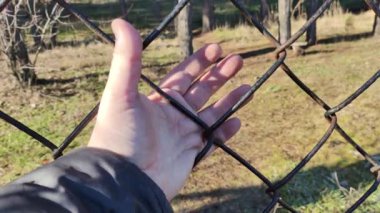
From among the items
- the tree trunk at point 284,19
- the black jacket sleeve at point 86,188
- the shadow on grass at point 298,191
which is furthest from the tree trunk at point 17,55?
the black jacket sleeve at point 86,188

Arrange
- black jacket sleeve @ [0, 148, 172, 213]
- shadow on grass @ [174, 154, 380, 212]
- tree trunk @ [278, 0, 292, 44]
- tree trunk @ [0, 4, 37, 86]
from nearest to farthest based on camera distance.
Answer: black jacket sleeve @ [0, 148, 172, 213], shadow on grass @ [174, 154, 380, 212], tree trunk @ [0, 4, 37, 86], tree trunk @ [278, 0, 292, 44]

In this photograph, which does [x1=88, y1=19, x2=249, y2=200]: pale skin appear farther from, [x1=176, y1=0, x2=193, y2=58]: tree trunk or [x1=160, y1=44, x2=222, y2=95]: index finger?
[x1=176, y1=0, x2=193, y2=58]: tree trunk

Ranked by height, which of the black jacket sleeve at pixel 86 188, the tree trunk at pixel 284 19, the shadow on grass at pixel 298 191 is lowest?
the tree trunk at pixel 284 19

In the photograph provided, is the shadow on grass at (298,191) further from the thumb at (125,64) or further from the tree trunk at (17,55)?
the tree trunk at (17,55)

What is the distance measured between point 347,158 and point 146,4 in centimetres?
1696

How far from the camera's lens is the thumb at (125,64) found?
95 centimetres

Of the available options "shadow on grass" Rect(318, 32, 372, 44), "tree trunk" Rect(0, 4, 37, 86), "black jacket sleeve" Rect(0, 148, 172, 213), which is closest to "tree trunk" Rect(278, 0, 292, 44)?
"shadow on grass" Rect(318, 32, 372, 44)

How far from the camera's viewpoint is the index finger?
1215 mm

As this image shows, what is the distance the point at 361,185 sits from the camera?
354 centimetres

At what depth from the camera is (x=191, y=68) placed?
1.25m

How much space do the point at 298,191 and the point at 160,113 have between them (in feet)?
8.24

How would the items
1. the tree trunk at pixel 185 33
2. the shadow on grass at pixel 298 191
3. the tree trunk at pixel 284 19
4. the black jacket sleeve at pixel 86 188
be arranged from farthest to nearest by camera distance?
the tree trunk at pixel 284 19 → the tree trunk at pixel 185 33 → the shadow on grass at pixel 298 191 → the black jacket sleeve at pixel 86 188

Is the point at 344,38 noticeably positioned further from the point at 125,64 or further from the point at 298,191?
the point at 125,64

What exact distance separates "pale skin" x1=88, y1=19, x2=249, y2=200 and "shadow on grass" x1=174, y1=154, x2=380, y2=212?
2221 millimetres
